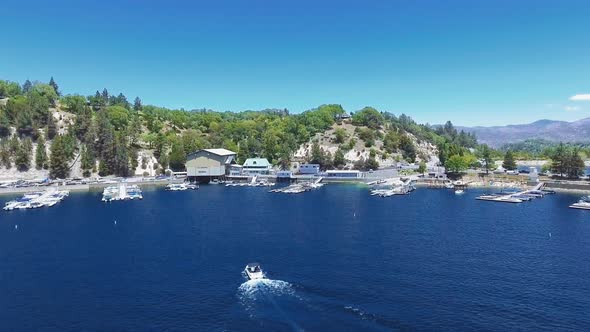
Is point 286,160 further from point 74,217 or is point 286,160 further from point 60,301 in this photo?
point 60,301

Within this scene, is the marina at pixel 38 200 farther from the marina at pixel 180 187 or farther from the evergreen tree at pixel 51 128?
the evergreen tree at pixel 51 128

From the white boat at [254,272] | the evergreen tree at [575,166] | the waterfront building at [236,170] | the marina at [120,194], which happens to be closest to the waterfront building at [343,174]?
the waterfront building at [236,170]

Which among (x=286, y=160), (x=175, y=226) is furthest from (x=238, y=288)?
(x=286, y=160)

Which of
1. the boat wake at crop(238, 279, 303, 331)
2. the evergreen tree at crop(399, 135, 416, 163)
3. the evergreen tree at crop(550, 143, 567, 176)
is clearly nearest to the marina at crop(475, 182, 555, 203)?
the evergreen tree at crop(550, 143, 567, 176)

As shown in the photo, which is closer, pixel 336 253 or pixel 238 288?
pixel 238 288

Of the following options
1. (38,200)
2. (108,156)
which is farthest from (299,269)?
(108,156)

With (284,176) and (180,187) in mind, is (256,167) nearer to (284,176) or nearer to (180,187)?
(284,176)
